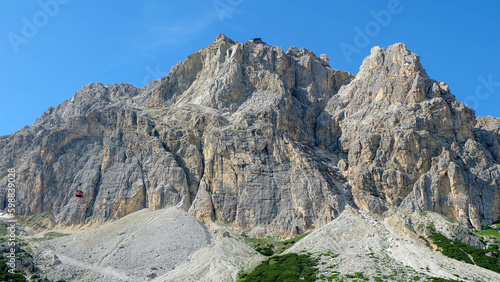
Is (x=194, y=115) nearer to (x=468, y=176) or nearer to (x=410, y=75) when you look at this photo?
(x=410, y=75)

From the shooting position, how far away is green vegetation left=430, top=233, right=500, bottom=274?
331ft

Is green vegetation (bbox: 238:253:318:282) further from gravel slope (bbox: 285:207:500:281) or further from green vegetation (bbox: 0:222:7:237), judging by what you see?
green vegetation (bbox: 0:222:7:237)

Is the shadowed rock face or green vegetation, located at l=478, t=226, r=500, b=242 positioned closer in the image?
green vegetation, located at l=478, t=226, r=500, b=242

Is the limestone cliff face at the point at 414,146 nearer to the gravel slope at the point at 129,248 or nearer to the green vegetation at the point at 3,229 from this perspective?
the gravel slope at the point at 129,248

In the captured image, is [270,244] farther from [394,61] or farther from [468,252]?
[394,61]

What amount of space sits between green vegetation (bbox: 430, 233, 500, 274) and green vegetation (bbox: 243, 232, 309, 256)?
33218mm

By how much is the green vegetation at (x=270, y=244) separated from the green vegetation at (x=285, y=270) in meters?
10.1

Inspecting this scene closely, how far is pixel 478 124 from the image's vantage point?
17412cm

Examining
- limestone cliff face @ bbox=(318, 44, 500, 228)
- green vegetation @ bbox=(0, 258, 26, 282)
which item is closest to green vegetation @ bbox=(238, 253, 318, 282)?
limestone cliff face @ bbox=(318, 44, 500, 228)

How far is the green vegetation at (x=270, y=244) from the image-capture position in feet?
379

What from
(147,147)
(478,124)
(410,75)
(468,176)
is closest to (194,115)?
(147,147)

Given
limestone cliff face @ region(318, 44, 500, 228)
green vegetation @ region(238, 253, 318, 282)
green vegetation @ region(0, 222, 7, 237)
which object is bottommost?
green vegetation @ region(238, 253, 318, 282)

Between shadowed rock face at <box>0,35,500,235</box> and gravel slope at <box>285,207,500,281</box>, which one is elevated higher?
shadowed rock face at <box>0,35,500,235</box>

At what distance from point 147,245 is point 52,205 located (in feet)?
172
